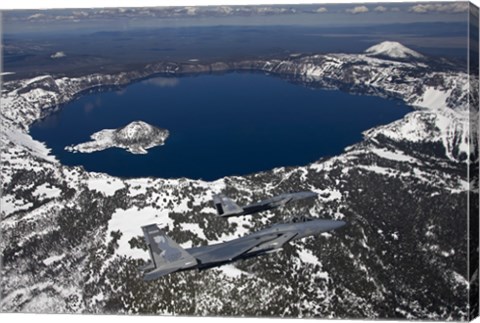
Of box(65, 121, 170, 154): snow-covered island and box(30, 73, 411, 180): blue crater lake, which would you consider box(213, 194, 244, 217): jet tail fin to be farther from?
box(65, 121, 170, 154): snow-covered island

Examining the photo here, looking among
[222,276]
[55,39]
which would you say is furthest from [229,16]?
[222,276]

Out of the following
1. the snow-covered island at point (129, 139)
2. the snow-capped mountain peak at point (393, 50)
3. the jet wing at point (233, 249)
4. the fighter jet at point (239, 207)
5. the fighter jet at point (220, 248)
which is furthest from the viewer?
the snow-capped mountain peak at point (393, 50)

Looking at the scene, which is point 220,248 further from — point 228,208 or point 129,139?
point 129,139

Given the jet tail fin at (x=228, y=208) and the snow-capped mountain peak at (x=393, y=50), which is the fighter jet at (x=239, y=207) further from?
the snow-capped mountain peak at (x=393, y=50)

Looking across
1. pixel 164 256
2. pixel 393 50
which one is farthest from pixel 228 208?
pixel 393 50

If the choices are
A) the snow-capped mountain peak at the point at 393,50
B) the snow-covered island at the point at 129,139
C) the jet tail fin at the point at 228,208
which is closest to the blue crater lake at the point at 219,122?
→ the snow-covered island at the point at 129,139

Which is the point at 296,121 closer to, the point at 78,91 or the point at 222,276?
the point at 222,276
